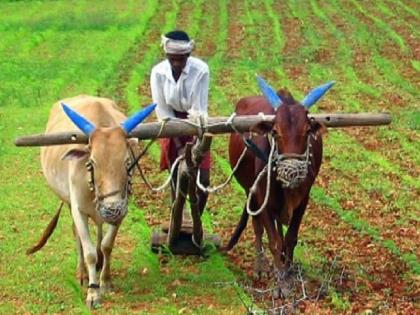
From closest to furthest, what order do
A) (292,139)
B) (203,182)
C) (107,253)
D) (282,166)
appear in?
(282,166) → (292,139) → (107,253) → (203,182)

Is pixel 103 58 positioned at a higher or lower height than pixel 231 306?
lower

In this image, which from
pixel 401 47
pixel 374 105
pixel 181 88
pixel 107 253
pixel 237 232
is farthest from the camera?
pixel 401 47

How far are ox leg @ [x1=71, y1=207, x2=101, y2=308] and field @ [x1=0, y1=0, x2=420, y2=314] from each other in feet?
0.38

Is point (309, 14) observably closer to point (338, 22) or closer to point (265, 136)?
point (338, 22)

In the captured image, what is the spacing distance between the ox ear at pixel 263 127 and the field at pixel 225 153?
132 centimetres

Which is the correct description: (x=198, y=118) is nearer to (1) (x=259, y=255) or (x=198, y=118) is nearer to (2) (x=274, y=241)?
(2) (x=274, y=241)

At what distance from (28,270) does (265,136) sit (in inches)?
102

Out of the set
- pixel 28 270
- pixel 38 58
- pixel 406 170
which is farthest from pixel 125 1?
pixel 28 270

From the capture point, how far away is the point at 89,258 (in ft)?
26.0

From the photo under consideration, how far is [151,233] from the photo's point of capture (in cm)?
978

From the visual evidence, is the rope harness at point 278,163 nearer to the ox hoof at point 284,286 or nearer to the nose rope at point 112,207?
the nose rope at point 112,207

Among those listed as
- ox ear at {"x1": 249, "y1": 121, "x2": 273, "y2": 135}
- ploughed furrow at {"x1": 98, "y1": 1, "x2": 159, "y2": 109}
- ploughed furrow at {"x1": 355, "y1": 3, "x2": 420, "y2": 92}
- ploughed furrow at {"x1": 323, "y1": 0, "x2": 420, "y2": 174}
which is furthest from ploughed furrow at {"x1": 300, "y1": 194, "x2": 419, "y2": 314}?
ploughed furrow at {"x1": 355, "y1": 3, "x2": 420, "y2": 92}

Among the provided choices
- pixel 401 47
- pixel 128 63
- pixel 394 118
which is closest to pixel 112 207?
pixel 394 118

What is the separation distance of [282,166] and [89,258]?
5.79ft
